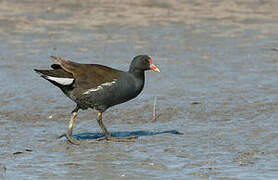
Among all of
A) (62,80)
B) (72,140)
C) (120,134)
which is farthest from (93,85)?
(120,134)

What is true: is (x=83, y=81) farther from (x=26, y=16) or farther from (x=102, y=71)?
(x=26, y=16)

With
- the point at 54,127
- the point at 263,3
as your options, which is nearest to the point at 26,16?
the point at 263,3

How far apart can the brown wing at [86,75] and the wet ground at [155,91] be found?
0.75 meters

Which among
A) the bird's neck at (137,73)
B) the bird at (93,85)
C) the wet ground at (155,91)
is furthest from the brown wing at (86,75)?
the wet ground at (155,91)

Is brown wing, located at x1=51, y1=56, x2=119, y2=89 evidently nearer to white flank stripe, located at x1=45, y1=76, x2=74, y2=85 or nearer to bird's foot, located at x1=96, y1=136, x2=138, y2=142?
white flank stripe, located at x1=45, y1=76, x2=74, y2=85

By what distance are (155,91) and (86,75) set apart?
10.7 feet

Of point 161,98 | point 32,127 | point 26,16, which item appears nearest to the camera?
point 32,127

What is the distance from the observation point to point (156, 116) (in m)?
10.8

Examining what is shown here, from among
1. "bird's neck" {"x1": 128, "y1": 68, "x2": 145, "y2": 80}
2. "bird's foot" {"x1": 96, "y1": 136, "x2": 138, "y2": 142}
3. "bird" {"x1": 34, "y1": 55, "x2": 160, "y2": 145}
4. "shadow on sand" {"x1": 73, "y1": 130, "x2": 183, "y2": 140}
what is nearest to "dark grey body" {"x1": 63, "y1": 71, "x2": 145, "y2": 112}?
"bird" {"x1": 34, "y1": 55, "x2": 160, "y2": 145}

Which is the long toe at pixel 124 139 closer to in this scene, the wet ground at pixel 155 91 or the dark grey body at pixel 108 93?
the wet ground at pixel 155 91

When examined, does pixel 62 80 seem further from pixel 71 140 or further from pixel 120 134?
pixel 120 134

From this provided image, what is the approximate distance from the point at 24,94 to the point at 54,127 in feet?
6.92

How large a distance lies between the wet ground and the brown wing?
75cm

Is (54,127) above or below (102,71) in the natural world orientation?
below
